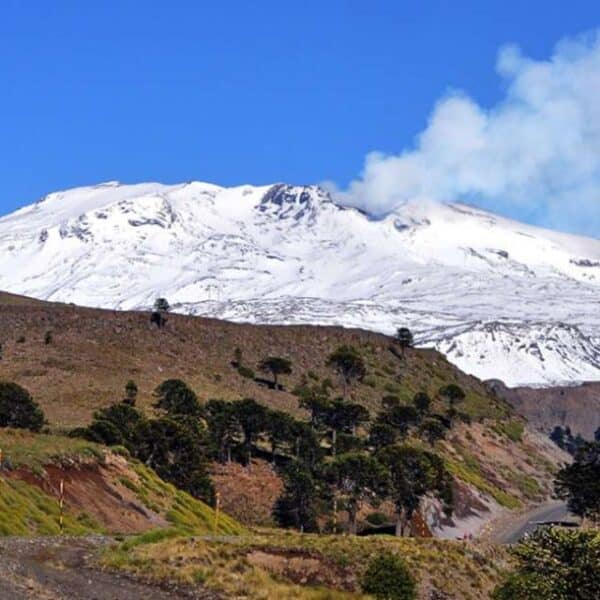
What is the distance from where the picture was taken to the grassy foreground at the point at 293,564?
35.0 m

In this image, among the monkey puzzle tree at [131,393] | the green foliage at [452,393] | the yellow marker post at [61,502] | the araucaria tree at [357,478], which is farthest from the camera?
the green foliage at [452,393]

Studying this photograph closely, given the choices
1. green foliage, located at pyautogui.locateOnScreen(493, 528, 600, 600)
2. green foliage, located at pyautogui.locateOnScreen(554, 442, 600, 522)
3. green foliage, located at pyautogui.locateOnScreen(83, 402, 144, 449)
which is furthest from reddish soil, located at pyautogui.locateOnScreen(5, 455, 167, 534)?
green foliage, located at pyautogui.locateOnScreen(554, 442, 600, 522)

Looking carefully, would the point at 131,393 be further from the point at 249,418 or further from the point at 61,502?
the point at 61,502

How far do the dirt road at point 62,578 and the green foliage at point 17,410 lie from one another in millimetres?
45458

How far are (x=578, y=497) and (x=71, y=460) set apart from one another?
58124 millimetres

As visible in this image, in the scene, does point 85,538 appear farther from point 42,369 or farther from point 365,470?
point 42,369

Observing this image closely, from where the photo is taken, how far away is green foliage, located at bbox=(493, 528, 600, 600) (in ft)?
97.0

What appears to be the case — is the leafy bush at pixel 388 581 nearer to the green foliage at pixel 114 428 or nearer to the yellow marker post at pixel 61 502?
the yellow marker post at pixel 61 502

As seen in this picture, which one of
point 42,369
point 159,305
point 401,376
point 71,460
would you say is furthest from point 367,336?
point 71,460

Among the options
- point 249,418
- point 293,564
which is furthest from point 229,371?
point 293,564

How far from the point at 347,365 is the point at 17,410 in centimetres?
6606

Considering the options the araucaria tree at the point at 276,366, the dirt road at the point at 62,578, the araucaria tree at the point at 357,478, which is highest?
the araucaria tree at the point at 276,366

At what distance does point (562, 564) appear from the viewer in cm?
3022

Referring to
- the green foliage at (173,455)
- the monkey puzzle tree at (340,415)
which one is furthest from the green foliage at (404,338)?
the green foliage at (173,455)
